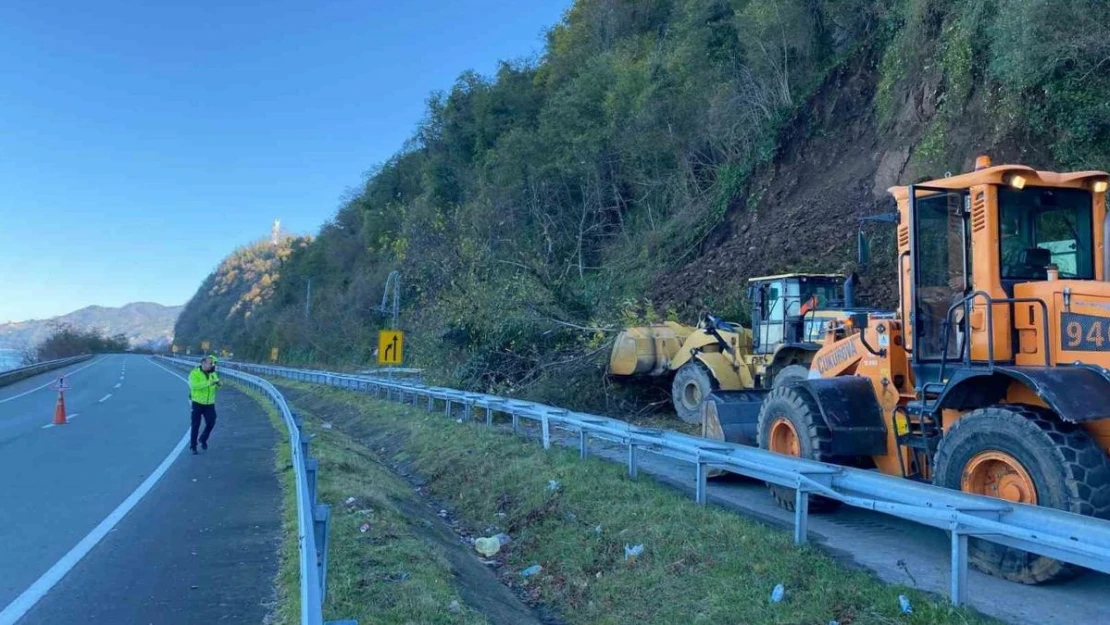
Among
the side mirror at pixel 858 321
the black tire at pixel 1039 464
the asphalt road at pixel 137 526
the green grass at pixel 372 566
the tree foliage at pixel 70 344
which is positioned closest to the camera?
the black tire at pixel 1039 464

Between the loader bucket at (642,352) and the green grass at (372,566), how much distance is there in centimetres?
697

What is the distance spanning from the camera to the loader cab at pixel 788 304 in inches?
586

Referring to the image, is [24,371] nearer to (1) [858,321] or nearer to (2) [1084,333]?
(1) [858,321]

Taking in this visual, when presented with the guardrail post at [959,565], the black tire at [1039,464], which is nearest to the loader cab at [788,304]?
the black tire at [1039,464]

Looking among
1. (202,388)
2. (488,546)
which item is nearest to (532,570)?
(488,546)

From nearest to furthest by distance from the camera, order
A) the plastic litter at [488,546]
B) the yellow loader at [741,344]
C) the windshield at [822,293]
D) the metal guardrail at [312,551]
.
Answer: the metal guardrail at [312,551] → the plastic litter at [488,546] → the yellow loader at [741,344] → the windshield at [822,293]

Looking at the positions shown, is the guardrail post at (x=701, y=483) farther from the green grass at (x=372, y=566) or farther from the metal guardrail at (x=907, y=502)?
the green grass at (x=372, y=566)

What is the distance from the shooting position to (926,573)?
A: 6.76 metres

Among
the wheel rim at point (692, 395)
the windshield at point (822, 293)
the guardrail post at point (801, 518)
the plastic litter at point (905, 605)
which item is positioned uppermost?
the windshield at point (822, 293)

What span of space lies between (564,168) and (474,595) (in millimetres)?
29758

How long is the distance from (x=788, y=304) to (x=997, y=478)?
8755 mm

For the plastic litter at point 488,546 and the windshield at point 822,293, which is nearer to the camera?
the plastic litter at point 488,546

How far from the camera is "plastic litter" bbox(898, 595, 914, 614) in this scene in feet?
18.5

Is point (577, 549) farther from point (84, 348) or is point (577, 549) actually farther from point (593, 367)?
point (84, 348)
